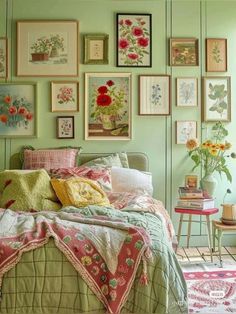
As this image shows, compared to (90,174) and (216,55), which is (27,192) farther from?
(216,55)

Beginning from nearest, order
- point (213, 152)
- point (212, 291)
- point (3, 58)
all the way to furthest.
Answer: point (212, 291) → point (213, 152) → point (3, 58)

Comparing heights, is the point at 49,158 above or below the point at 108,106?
below

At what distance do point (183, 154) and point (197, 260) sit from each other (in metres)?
1.14

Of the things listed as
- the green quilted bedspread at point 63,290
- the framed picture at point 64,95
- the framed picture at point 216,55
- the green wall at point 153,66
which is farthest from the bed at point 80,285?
the framed picture at point 216,55

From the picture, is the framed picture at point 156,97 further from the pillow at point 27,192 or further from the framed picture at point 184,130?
the pillow at point 27,192

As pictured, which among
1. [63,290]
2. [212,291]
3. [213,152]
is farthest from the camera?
[213,152]

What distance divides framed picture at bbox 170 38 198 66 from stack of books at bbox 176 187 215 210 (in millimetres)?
1419

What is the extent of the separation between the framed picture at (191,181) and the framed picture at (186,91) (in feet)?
2.58

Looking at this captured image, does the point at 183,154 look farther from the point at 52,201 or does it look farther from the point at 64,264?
the point at 64,264

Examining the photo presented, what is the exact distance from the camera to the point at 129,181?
3545 millimetres

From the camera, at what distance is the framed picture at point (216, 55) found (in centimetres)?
409

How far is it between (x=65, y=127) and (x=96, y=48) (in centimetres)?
91

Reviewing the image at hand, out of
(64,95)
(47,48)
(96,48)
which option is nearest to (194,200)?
(64,95)

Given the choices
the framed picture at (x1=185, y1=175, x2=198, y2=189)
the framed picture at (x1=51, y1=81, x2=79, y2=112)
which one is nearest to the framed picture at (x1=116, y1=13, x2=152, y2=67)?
the framed picture at (x1=51, y1=81, x2=79, y2=112)
